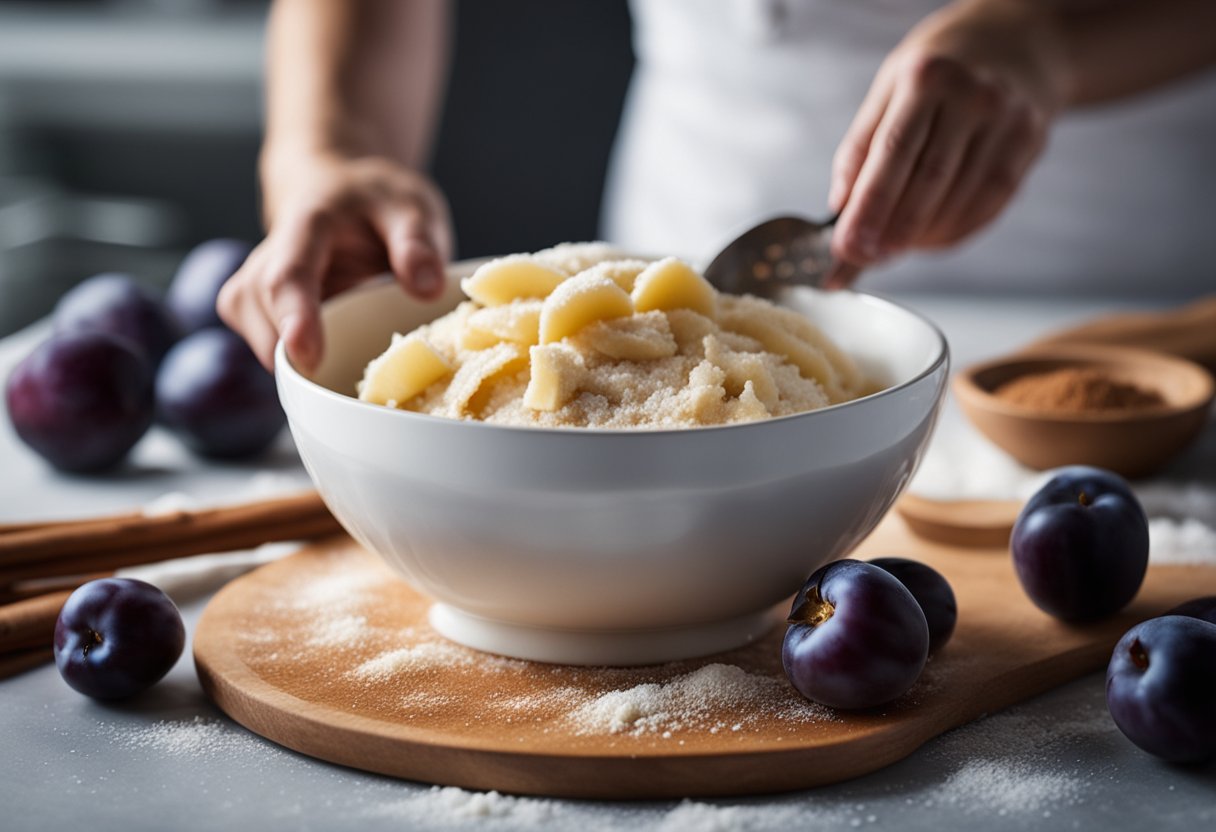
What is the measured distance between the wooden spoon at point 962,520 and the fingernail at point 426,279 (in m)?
0.48

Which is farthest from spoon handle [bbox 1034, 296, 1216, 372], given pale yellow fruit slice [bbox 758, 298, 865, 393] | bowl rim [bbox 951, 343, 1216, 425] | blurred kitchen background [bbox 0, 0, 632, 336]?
blurred kitchen background [bbox 0, 0, 632, 336]

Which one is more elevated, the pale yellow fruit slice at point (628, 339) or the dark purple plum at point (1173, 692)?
the pale yellow fruit slice at point (628, 339)

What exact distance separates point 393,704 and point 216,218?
3.47m

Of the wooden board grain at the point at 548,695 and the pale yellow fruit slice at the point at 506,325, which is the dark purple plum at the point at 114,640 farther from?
the pale yellow fruit slice at the point at 506,325

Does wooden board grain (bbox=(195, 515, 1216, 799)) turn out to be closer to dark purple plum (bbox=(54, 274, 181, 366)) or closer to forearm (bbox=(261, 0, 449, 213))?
dark purple plum (bbox=(54, 274, 181, 366))

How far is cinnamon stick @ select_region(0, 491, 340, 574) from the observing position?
107cm

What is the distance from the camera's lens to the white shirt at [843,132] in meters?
2.03

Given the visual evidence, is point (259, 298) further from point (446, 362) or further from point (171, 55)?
point (171, 55)

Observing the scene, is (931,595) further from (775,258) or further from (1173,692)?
(775,258)

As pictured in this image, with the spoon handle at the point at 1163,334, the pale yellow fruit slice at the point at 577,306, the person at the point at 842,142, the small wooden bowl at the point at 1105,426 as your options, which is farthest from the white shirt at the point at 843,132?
the pale yellow fruit slice at the point at 577,306

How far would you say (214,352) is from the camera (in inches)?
55.1

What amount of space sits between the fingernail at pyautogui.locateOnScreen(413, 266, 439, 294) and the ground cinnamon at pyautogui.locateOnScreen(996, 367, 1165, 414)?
2.02ft

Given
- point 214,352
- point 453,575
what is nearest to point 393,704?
point 453,575

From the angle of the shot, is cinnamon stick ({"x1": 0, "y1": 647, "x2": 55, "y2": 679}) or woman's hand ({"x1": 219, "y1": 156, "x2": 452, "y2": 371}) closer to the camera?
cinnamon stick ({"x1": 0, "y1": 647, "x2": 55, "y2": 679})
